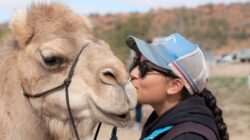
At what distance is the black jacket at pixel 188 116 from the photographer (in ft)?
8.76

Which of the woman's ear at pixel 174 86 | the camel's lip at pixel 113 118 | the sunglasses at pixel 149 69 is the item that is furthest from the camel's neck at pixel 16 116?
the woman's ear at pixel 174 86

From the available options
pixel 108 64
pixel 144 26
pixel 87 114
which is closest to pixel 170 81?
pixel 108 64

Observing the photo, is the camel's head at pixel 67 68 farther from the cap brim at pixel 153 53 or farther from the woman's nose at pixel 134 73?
the cap brim at pixel 153 53

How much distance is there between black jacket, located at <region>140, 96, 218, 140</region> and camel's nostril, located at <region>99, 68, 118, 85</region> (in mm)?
371

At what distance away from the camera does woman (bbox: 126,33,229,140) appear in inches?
109

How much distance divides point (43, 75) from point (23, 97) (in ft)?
0.72

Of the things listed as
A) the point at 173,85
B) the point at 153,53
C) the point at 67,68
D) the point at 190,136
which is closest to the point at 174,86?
the point at 173,85

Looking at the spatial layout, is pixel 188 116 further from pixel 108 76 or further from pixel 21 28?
pixel 21 28

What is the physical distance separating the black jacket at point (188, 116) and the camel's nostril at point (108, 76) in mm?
371

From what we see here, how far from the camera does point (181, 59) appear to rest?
9.26 ft

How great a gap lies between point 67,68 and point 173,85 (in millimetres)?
760

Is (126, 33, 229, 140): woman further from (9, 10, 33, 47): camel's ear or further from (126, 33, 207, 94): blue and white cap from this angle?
(9, 10, 33, 47): camel's ear

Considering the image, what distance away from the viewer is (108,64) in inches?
119

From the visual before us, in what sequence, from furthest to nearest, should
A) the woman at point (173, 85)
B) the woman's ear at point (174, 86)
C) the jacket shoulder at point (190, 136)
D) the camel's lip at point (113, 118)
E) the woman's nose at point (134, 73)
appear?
1. the camel's lip at point (113, 118)
2. the woman's nose at point (134, 73)
3. the woman's ear at point (174, 86)
4. the woman at point (173, 85)
5. the jacket shoulder at point (190, 136)
